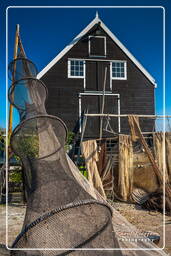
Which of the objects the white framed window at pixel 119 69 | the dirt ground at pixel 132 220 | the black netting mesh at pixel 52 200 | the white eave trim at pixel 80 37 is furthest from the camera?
the white framed window at pixel 119 69

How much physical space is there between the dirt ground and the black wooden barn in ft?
25.3

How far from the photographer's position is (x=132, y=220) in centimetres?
561

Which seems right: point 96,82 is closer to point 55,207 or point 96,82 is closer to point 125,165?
point 125,165

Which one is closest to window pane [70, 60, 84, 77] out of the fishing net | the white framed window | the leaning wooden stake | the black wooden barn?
the black wooden barn

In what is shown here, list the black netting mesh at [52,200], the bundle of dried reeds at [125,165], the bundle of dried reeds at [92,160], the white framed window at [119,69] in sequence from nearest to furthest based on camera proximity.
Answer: the black netting mesh at [52,200] < the bundle of dried reeds at [92,160] < the bundle of dried reeds at [125,165] < the white framed window at [119,69]

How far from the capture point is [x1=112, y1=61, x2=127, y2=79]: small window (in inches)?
601

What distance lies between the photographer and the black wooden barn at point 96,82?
14.4 m

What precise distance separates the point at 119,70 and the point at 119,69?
0.05 meters

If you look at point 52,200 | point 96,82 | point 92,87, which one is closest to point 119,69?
point 96,82

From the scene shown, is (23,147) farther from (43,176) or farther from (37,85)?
(37,85)

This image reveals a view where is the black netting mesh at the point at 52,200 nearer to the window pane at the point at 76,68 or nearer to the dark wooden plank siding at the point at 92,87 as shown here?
the dark wooden plank siding at the point at 92,87

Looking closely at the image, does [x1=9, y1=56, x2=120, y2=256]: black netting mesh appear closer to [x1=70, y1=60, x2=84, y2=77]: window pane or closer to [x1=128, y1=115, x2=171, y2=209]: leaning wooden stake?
[x1=128, y1=115, x2=171, y2=209]: leaning wooden stake

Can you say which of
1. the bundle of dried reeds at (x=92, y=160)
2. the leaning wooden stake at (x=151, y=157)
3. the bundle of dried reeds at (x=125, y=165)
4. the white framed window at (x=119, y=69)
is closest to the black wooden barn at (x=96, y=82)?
the white framed window at (x=119, y=69)

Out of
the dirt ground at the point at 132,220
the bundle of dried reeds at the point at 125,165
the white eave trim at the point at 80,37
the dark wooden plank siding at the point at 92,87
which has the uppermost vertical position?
the white eave trim at the point at 80,37
